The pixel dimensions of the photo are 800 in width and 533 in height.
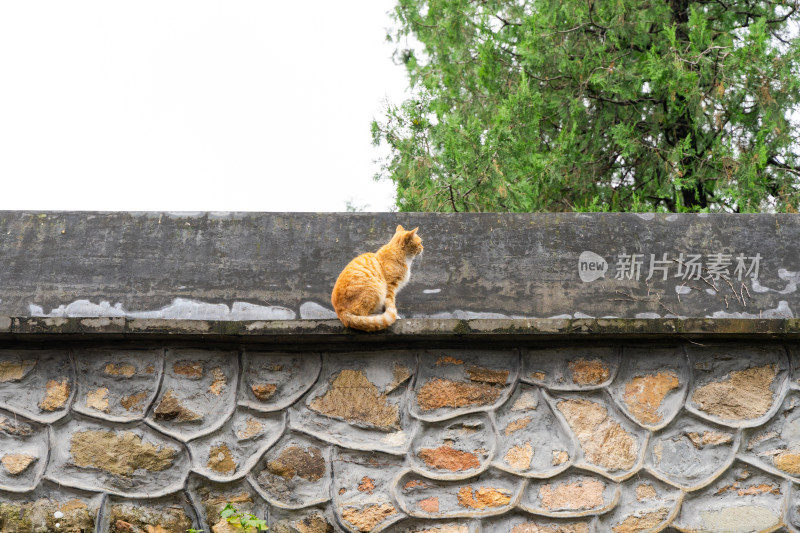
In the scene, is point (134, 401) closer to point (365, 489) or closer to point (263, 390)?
point (263, 390)

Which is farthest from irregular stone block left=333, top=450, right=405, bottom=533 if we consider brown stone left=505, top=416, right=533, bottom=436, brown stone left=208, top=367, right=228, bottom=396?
brown stone left=208, top=367, right=228, bottom=396

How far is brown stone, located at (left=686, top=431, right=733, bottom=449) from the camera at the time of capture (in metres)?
3.45

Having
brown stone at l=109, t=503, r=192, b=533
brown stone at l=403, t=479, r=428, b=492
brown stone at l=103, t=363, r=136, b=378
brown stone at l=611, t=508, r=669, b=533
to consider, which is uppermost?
brown stone at l=103, t=363, r=136, b=378

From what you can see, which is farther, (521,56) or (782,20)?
(521,56)

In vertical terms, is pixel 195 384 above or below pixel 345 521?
above

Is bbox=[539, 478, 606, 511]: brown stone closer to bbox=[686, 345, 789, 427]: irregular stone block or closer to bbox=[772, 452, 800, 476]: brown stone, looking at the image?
bbox=[686, 345, 789, 427]: irregular stone block

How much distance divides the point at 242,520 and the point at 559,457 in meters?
1.47

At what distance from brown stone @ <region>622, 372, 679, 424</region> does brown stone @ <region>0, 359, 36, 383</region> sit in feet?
9.36

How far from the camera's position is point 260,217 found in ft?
12.6

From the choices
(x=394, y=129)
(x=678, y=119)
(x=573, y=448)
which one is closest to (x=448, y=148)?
(x=394, y=129)

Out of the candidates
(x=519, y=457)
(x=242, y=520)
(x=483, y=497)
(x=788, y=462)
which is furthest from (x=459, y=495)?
(x=788, y=462)

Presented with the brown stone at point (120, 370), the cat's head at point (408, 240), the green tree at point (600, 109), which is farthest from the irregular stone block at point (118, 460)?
the green tree at point (600, 109)

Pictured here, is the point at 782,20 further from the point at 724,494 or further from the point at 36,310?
the point at 36,310

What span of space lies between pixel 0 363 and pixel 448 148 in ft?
15.2
